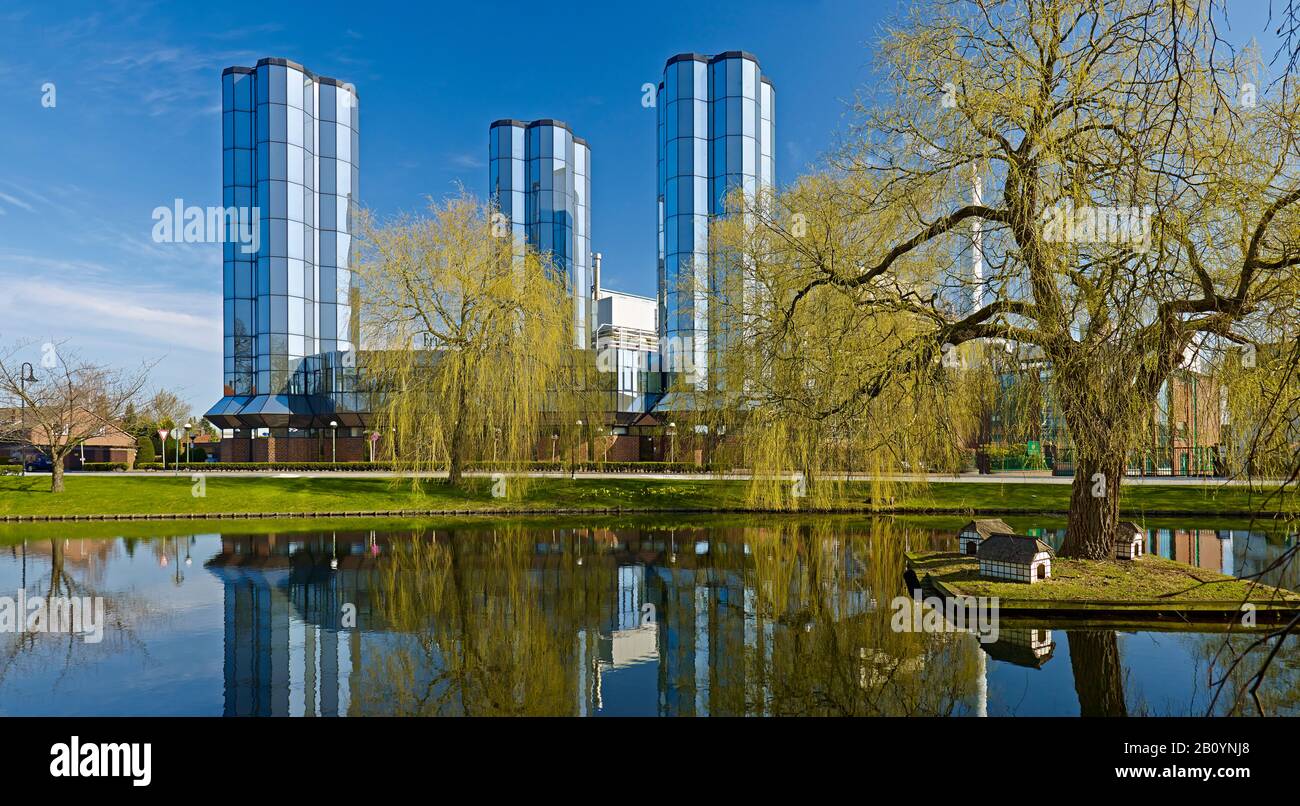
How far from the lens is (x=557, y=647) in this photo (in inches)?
351

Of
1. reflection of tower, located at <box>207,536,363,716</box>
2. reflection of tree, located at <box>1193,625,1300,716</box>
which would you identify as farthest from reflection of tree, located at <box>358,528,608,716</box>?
reflection of tree, located at <box>1193,625,1300,716</box>

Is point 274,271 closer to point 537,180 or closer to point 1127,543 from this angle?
point 537,180

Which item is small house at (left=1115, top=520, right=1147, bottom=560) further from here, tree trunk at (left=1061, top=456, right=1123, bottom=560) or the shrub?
the shrub

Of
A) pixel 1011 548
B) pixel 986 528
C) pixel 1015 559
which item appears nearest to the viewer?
pixel 1015 559

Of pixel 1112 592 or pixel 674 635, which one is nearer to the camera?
pixel 674 635

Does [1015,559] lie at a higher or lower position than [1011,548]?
lower

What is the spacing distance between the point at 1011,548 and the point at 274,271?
144 ft

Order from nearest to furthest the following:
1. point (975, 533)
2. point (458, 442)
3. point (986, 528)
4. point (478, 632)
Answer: point (478, 632) < point (975, 533) < point (986, 528) < point (458, 442)

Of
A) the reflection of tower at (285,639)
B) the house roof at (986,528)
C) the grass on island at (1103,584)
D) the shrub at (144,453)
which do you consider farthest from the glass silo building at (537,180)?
the grass on island at (1103,584)

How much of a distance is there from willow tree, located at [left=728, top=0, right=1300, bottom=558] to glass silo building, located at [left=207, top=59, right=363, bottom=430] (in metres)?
37.7

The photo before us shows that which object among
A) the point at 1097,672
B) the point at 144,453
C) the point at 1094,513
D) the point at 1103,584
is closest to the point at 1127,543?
the point at 1094,513

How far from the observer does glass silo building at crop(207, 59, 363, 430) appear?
141ft
